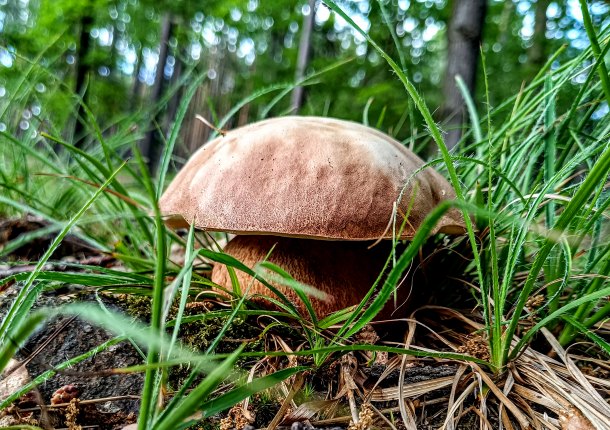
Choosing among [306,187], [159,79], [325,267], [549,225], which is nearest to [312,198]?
[306,187]

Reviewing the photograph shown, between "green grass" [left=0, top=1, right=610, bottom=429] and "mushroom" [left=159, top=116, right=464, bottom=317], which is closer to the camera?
"green grass" [left=0, top=1, right=610, bottom=429]

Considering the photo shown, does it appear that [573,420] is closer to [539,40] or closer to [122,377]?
[122,377]

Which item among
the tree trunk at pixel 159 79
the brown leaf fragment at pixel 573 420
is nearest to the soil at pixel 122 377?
the brown leaf fragment at pixel 573 420

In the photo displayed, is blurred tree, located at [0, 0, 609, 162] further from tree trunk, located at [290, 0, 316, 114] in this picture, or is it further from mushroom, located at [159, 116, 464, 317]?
mushroom, located at [159, 116, 464, 317]

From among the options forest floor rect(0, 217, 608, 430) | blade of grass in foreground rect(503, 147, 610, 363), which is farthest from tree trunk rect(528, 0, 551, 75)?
forest floor rect(0, 217, 608, 430)

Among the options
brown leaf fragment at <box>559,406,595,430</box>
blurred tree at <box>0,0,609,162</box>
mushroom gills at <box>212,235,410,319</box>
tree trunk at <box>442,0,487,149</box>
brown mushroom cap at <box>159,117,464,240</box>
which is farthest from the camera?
blurred tree at <box>0,0,609,162</box>

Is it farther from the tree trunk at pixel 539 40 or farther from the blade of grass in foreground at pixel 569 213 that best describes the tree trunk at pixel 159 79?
the blade of grass in foreground at pixel 569 213
